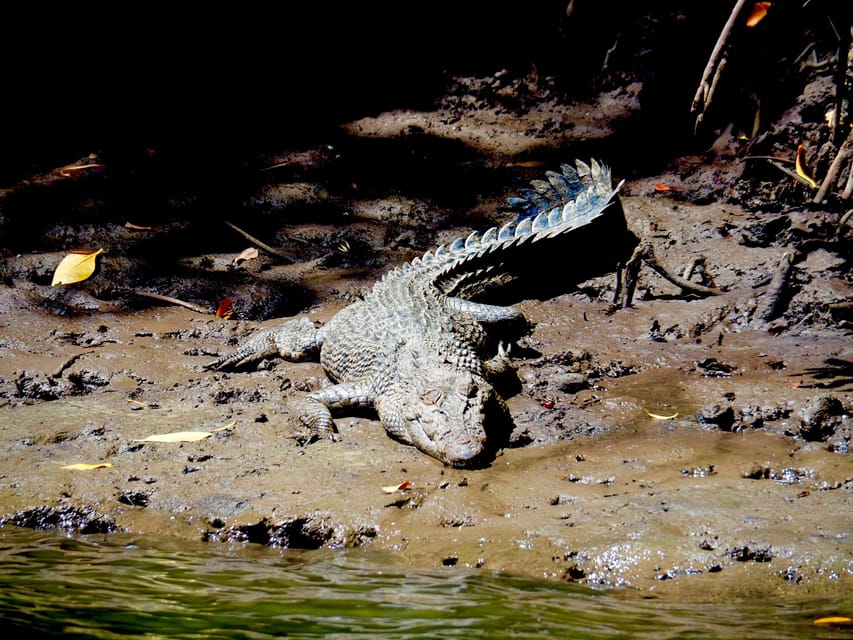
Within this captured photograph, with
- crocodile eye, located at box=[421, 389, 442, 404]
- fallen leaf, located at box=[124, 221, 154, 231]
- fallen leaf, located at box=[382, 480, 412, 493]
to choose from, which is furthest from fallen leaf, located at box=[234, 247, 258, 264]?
fallen leaf, located at box=[382, 480, 412, 493]

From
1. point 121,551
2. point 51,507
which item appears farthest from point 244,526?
point 51,507

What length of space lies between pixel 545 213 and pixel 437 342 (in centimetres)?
231

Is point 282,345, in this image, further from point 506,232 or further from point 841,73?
point 841,73

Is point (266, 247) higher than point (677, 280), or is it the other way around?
point (266, 247)

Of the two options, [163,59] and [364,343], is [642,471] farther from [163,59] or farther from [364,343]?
[163,59]

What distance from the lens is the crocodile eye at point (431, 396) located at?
170 inches

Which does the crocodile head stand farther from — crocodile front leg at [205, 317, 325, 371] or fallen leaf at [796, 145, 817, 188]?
fallen leaf at [796, 145, 817, 188]

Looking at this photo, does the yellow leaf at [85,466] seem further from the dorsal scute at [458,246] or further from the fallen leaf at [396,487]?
the dorsal scute at [458,246]

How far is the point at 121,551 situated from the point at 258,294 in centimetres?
347

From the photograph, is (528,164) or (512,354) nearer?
(512,354)

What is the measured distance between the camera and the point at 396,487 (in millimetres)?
3613

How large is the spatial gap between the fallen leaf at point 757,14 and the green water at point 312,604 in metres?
5.73

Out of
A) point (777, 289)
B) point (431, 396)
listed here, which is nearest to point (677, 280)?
point (777, 289)

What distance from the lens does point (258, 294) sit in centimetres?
642
